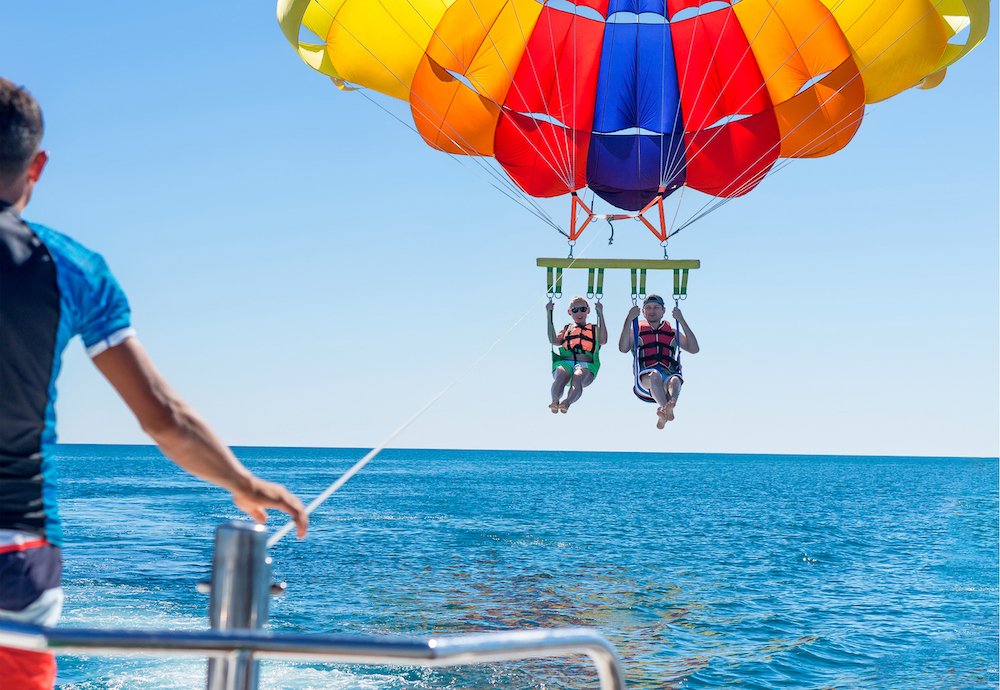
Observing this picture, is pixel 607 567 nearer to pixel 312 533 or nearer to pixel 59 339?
pixel 312 533

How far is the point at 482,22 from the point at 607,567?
18449 mm

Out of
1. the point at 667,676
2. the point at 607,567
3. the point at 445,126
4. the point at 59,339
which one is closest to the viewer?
Answer: the point at 59,339

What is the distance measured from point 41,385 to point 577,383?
704 cm

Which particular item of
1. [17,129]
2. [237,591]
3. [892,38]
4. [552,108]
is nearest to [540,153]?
[552,108]

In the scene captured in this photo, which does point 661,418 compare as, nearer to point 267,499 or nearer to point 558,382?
point 558,382

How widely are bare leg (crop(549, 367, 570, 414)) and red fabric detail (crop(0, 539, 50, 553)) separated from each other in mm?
6964

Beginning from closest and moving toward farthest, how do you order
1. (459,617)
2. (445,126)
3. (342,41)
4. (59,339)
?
(59,339) → (342,41) → (445,126) → (459,617)

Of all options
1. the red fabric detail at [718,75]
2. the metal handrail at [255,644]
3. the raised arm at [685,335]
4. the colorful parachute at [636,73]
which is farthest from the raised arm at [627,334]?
the metal handrail at [255,644]

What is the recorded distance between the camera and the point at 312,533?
30859mm

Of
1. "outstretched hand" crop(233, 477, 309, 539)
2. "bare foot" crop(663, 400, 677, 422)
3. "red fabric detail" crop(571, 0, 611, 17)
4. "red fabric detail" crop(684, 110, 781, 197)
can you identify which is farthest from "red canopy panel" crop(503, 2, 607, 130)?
"outstretched hand" crop(233, 477, 309, 539)

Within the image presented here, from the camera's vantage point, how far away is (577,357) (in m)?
8.41

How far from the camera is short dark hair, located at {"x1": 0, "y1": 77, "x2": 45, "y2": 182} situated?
4.92 feet

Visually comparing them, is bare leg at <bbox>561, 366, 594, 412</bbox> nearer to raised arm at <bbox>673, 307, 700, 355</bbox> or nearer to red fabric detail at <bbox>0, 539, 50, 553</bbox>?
raised arm at <bbox>673, 307, 700, 355</bbox>

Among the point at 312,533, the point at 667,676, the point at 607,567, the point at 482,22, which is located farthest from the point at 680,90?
the point at 312,533
